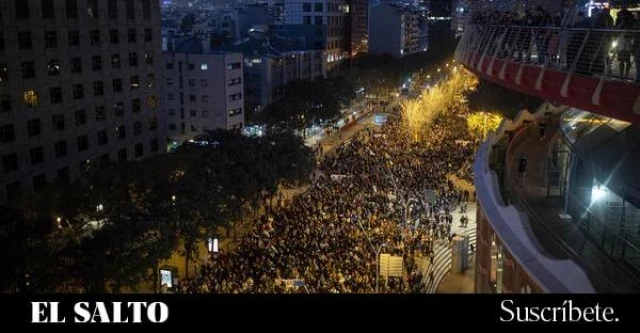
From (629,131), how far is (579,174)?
1.33 meters

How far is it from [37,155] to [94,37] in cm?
756

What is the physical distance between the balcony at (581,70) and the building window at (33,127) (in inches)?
847

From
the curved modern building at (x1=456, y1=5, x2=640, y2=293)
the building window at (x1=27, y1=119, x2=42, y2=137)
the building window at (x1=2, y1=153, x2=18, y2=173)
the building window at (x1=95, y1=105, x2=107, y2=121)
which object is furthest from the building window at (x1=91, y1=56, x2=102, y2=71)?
the curved modern building at (x1=456, y1=5, x2=640, y2=293)

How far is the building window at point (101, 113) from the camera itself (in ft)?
117

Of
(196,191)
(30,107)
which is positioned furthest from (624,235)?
(30,107)

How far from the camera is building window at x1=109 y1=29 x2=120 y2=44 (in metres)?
36.4

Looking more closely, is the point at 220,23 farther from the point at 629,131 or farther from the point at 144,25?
the point at 629,131

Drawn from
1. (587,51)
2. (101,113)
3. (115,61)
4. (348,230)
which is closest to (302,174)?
(348,230)

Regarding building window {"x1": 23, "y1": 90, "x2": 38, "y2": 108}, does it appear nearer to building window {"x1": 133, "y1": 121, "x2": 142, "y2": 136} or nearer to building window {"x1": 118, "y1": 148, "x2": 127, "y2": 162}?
building window {"x1": 118, "y1": 148, "x2": 127, "y2": 162}

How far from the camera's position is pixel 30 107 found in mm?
30859

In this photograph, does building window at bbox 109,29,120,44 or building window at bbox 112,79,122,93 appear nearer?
building window at bbox 109,29,120,44

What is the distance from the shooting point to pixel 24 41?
30.2m

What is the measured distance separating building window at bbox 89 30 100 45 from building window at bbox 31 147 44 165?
6.91m

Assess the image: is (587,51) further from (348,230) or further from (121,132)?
(121,132)
